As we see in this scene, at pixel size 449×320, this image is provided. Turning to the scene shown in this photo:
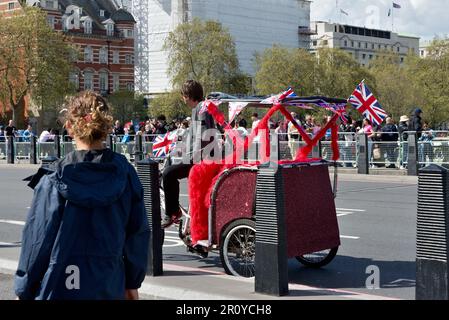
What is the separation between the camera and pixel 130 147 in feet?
96.4

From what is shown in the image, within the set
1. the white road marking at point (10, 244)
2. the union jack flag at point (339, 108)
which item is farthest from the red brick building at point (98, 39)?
the union jack flag at point (339, 108)

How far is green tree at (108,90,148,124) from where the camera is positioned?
86.4m

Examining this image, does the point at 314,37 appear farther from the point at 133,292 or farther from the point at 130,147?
the point at 133,292

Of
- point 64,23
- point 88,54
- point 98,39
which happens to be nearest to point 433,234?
point 64,23

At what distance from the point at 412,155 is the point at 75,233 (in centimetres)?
1962

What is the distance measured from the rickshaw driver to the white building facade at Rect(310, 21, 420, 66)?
478 ft

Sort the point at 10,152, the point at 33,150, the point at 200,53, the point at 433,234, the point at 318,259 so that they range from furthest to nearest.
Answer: the point at 200,53
the point at 10,152
the point at 33,150
the point at 318,259
the point at 433,234

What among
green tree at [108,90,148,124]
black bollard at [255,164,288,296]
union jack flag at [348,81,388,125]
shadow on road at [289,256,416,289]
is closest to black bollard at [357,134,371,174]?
union jack flag at [348,81,388,125]

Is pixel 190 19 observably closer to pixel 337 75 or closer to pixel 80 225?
pixel 337 75

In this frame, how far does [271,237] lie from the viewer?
6.89 m

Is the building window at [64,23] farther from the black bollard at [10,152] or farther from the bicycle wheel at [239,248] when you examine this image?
the bicycle wheel at [239,248]

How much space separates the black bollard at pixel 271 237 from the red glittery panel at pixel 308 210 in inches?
26.7
